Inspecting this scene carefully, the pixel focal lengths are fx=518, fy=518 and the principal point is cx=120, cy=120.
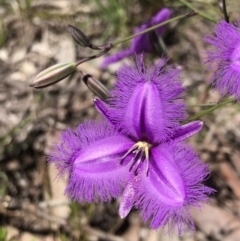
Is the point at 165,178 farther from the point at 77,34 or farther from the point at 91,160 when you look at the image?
the point at 77,34

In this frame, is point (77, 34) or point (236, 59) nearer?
point (236, 59)

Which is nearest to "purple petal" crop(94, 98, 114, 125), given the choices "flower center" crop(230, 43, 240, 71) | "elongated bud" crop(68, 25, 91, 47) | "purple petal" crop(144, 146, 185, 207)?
"purple petal" crop(144, 146, 185, 207)

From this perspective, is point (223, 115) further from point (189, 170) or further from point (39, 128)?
point (189, 170)

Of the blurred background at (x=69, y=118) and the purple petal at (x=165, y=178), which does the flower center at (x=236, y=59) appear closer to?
the purple petal at (x=165, y=178)

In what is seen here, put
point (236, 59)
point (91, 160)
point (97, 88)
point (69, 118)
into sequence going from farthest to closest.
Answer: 1. point (69, 118)
2. point (97, 88)
3. point (91, 160)
4. point (236, 59)

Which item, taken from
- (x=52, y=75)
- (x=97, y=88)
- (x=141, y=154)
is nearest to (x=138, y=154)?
(x=141, y=154)

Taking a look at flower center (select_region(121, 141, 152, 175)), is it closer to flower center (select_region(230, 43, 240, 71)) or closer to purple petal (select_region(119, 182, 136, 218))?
purple petal (select_region(119, 182, 136, 218))
